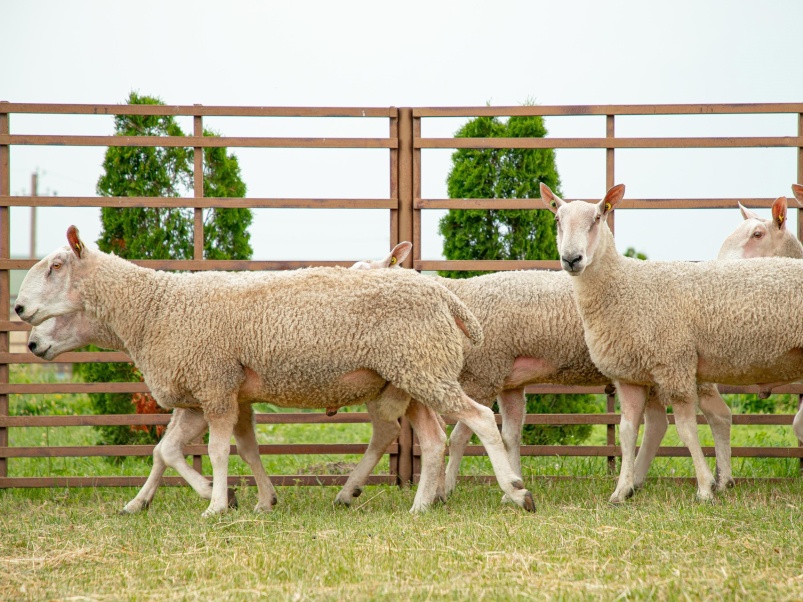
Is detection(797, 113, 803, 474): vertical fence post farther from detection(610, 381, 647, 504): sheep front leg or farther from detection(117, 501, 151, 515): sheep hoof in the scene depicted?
detection(117, 501, 151, 515): sheep hoof

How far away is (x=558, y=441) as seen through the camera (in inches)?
343

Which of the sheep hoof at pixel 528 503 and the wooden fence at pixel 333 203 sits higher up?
the wooden fence at pixel 333 203

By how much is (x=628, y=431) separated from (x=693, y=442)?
15.7 inches

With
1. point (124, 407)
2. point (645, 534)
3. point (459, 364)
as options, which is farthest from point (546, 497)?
point (124, 407)

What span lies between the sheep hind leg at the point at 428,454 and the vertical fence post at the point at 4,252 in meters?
3.36

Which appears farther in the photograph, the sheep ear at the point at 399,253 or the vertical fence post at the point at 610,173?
the vertical fence post at the point at 610,173

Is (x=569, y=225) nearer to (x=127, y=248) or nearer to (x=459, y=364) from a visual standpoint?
(x=459, y=364)

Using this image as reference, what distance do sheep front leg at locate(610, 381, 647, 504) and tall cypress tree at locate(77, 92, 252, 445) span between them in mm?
4151

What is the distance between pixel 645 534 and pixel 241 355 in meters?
2.63

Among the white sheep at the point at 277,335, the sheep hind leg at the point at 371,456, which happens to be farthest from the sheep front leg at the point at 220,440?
the sheep hind leg at the point at 371,456

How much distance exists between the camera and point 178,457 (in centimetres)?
594

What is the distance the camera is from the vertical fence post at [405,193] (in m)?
7.31

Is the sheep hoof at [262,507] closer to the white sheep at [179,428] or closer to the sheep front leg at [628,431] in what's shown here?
the white sheep at [179,428]

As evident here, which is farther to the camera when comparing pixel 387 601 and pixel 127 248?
pixel 127 248
